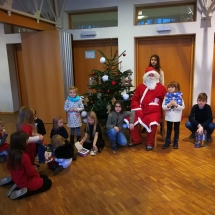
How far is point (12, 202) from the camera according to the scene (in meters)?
2.39

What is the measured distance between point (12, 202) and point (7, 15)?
3.02 meters

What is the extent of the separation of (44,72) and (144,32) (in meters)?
2.42

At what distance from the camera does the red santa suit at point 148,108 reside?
11.9 feet

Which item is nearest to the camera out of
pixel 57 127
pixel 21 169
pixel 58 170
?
pixel 21 169

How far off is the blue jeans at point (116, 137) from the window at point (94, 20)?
2954mm

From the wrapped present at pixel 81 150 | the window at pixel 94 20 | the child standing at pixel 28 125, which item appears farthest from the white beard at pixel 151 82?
the window at pixel 94 20

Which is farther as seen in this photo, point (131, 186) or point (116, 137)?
point (116, 137)

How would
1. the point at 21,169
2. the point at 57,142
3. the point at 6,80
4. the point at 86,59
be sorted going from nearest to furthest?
1. the point at 21,169
2. the point at 57,142
3. the point at 86,59
4. the point at 6,80

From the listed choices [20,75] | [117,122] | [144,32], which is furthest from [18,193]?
[20,75]

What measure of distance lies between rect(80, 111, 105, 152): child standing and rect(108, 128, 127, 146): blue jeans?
0.18 meters

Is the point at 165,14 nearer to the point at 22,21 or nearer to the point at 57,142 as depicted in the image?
the point at 22,21

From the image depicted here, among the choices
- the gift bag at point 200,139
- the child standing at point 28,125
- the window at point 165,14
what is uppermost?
the window at point 165,14

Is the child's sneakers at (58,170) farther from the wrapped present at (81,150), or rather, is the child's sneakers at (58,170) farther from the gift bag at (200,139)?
the gift bag at (200,139)

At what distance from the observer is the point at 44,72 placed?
16.8 feet
